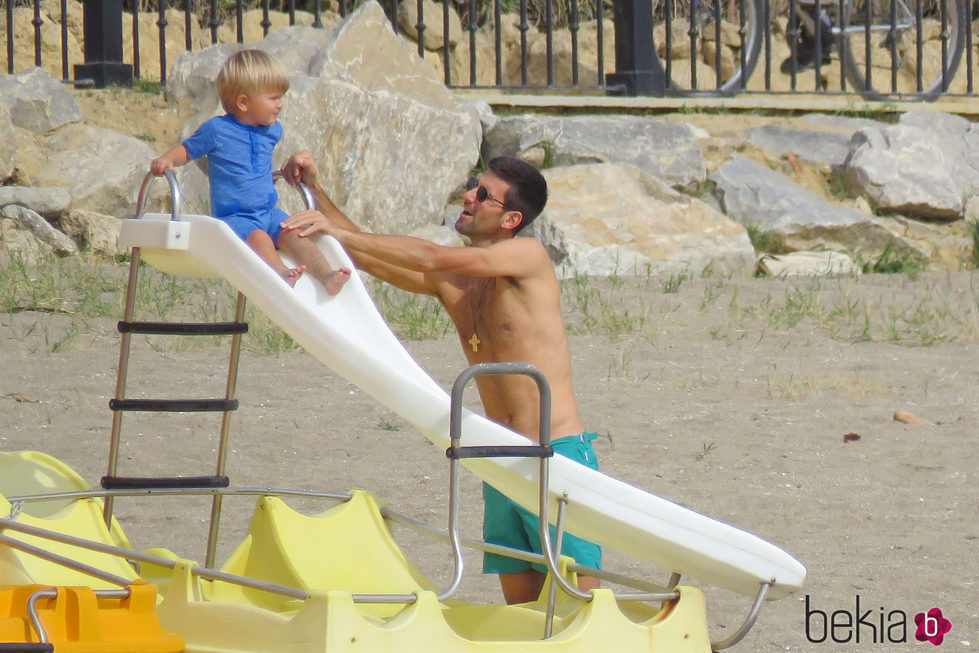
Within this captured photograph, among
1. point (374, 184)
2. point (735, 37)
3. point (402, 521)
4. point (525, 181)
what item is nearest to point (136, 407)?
point (402, 521)

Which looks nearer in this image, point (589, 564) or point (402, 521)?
point (589, 564)

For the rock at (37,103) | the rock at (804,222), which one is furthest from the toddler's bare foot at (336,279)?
the rock at (804,222)

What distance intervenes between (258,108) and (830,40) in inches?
388

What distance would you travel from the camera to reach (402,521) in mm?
3873

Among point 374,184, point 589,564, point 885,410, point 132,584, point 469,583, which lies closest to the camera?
point 132,584

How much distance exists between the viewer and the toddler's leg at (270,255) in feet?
11.0

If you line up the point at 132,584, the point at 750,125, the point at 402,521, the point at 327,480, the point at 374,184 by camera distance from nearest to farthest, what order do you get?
the point at 132,584, the point at 402,521, the point at 327,480, the point at 374,184, the point at 750,125

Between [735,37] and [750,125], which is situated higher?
[735,37]

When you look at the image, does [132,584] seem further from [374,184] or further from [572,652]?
[374,184]

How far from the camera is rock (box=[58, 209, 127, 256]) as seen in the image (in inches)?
308

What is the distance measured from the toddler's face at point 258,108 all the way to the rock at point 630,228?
4929mm

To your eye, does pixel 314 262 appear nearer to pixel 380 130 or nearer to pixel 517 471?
pixel 517 471

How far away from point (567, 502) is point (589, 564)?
687 millimetres

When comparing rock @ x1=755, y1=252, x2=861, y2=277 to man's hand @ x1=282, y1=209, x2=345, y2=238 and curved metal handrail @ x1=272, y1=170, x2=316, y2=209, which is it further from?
man's hand @ x1=282, y1=209, x2=345, y2=238
